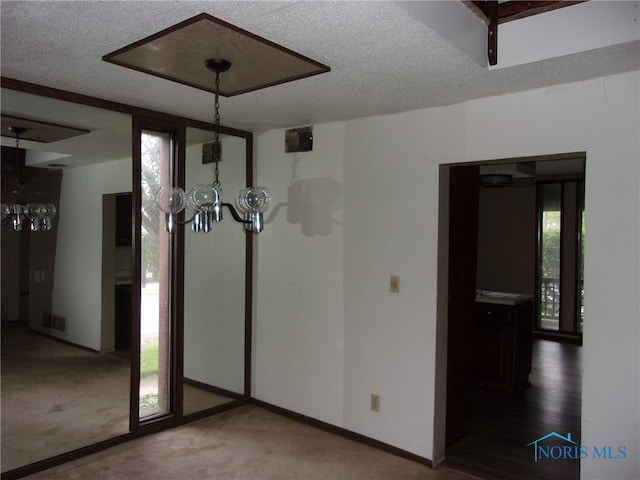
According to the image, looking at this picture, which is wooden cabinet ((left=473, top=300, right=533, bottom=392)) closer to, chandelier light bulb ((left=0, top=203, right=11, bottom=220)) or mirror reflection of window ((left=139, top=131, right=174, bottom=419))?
mirror reflection of window ((left=139, top=131, right=174, bottom=419))

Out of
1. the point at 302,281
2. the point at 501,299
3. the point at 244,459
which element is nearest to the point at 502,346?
the point at 501,299

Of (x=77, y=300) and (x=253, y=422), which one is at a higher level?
(x=77, y=300)

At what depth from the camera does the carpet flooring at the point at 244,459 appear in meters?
3.06

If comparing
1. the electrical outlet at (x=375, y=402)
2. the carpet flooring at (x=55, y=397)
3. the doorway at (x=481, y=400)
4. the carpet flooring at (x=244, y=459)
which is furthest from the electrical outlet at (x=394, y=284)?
the carpet flooring at (x=55, y=397)

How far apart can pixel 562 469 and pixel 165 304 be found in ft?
9.79

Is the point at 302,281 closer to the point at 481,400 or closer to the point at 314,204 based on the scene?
the point at 314,204

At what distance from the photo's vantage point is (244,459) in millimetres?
3271

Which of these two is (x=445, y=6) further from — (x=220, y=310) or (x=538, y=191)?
(x=538, y=191)

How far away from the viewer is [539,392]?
4668 millimetres

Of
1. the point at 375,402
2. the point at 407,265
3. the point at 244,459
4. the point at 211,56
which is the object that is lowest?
the point at 244,459

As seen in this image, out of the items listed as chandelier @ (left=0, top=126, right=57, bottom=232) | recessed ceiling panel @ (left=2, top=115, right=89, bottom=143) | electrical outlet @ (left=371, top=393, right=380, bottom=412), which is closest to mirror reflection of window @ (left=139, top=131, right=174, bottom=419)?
recessed ceiling panel @ (left=2, top=115, right=89, bottom=143)

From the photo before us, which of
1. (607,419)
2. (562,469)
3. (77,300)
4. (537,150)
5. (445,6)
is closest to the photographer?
(445,6)

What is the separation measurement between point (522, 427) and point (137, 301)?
3074 millimetres

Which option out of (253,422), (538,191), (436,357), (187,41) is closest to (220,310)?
(253,422)
